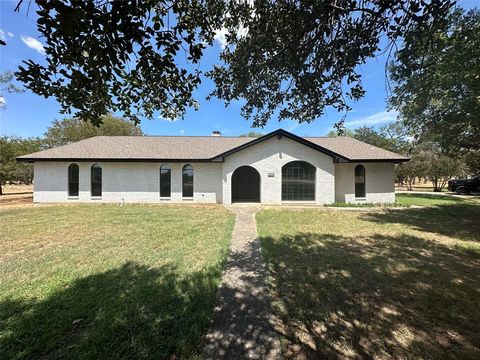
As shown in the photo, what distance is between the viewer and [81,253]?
20.1 feet

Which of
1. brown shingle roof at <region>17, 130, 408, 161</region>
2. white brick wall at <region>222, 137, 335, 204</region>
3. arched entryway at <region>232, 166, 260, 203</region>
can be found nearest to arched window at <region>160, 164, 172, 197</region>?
brown shingle roof at <region>17, 130, 408, 161</region>

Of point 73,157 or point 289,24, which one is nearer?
point 289,24

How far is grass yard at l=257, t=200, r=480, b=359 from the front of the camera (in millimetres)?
2879

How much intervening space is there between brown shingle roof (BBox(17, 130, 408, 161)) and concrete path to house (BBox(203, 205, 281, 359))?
36.4 ft

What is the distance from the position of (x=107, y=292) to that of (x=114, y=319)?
0.94m

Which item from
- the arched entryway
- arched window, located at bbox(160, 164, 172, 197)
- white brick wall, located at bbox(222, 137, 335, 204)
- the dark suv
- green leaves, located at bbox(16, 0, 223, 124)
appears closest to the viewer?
green leaves, located at bbox(16, 0, 223, 124)

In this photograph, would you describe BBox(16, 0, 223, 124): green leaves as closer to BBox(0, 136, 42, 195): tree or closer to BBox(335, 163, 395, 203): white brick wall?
BBox(335, 163, 395, 203): white brick wall

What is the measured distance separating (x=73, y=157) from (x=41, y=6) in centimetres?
1677

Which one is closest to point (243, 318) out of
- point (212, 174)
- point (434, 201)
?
point (212, 174)

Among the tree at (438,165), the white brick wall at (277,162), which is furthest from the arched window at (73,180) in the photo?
the tree at (438,165)

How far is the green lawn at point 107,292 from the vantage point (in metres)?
2.85

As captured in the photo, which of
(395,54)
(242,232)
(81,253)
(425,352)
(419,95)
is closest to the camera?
(425,352)

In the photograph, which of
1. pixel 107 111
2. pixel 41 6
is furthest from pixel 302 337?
pixel 41 6

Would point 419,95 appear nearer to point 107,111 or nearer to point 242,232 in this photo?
point 242,232
